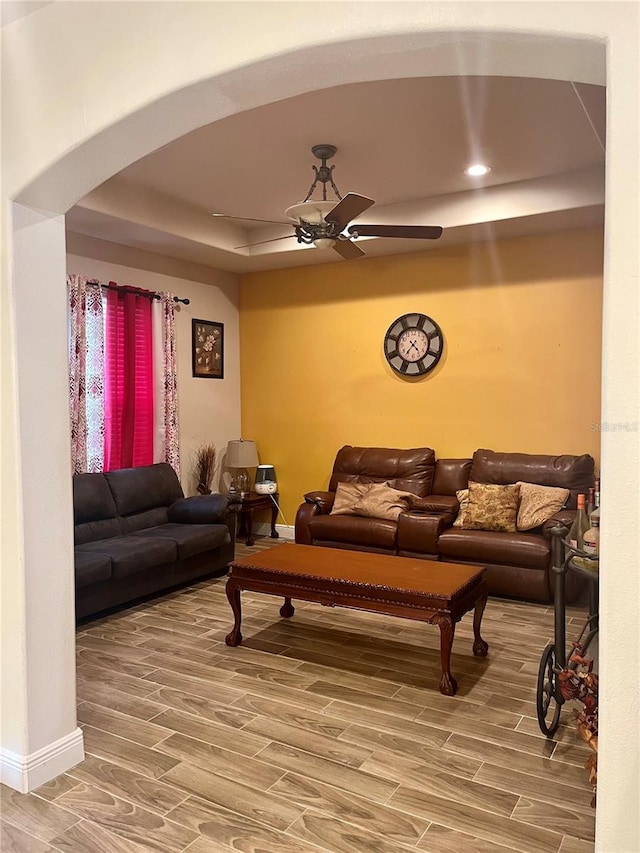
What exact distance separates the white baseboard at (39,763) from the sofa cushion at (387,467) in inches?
140

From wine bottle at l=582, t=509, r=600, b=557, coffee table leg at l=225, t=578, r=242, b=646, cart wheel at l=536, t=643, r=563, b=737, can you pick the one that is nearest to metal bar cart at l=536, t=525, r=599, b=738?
cart wheel at l=536, t=643, r=563, b=737

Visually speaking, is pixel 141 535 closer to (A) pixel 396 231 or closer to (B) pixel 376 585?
(B) pixel 376 585

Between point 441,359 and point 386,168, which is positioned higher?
point 386,168

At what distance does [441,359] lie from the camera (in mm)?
5746

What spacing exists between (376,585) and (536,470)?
2.31 metres

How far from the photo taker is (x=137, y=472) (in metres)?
5.23

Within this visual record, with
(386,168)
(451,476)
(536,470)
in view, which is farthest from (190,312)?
(536,470)

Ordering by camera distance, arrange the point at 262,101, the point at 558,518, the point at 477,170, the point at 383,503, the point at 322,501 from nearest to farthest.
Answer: the point at 262,101
the point at 477,170
the point at 558,518
the point at 383,503
the point at 322,501

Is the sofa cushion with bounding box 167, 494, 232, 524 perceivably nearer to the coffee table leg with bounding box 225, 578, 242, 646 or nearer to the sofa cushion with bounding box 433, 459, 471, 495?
the coffee table leg with bounding box 225, 578, 242, 646

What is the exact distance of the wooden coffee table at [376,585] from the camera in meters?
3.17

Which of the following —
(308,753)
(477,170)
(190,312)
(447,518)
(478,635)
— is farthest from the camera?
(190,312)

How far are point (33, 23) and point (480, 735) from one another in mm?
3388

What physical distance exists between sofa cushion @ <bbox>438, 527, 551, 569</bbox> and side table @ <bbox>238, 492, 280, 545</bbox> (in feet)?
6.91

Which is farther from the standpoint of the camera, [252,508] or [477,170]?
[252,508]
